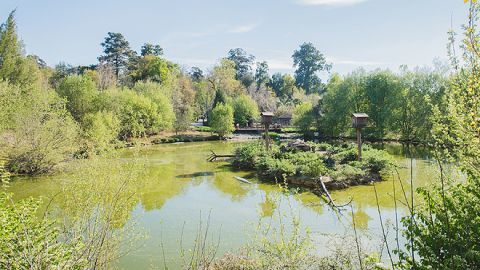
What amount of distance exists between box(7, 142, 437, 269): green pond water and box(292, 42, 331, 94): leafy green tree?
6403 centimetres

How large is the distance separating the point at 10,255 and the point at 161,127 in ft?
118

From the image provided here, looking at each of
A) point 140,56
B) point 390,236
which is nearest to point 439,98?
point 390,236

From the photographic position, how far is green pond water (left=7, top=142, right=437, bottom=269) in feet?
26.8

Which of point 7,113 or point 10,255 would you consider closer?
point 10,255

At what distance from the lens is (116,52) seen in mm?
61406

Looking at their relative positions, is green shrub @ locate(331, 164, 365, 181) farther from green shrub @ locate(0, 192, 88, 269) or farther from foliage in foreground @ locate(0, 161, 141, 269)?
green shrub @ locate(0, 192, 88, 269)

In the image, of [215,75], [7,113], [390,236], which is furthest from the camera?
[215,75]

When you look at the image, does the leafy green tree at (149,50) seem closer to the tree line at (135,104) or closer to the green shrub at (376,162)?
the tree line at (135,104)

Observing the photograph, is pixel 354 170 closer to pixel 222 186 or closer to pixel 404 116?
pixel 222 186

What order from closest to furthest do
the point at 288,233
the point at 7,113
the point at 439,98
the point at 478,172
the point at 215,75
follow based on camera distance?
the point at 478,172 → the point at 288,233 → the point at 7,113 → the point at 439,98 → the point at 215,75

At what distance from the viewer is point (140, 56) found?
6412 cm

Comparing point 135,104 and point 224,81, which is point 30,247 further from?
point 224,81

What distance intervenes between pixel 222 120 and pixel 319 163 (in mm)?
23637

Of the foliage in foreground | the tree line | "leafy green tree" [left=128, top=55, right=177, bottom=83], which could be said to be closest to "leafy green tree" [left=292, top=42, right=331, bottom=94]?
the tree line
